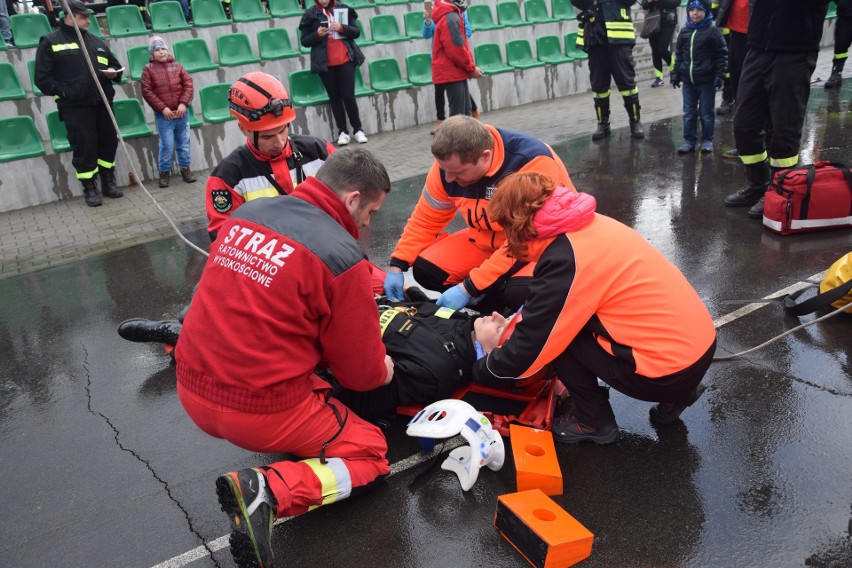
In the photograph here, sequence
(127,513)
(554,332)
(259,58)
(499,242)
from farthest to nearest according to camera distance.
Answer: (259,58) → (499,242) → (127,513) → (554,332)

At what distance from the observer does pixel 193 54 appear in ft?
33.2

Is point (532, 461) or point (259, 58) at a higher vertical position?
point (259, 58)

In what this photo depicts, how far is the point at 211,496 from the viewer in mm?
3074

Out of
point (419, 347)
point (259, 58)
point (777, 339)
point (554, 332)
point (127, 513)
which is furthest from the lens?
point (259, 58)

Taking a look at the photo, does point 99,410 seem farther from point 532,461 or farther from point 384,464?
point 532,461

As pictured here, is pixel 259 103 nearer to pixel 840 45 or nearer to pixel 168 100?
pixel 168 100

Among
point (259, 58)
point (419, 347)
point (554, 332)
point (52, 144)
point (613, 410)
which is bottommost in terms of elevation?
point (613, 410)

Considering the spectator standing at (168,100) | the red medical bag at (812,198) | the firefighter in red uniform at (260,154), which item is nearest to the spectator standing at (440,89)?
the spectator standing at (168,100)

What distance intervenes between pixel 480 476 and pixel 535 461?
0.92 feet

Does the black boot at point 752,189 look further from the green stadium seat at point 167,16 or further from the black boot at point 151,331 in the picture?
the green stadium seat at point 167,16

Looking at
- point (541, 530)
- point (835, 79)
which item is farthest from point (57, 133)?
point (835, 79)

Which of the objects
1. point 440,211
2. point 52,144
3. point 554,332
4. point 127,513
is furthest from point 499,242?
point 52,144

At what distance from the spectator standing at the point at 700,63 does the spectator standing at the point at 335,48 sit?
4631 mm

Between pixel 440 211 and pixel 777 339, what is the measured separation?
7.06 feet
